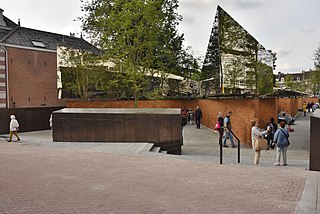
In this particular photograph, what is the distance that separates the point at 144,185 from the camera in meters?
7.72

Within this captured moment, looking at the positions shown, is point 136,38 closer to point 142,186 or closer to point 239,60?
point 239,60

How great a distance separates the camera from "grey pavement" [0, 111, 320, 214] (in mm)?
6117

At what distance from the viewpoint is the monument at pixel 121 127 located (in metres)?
14.4

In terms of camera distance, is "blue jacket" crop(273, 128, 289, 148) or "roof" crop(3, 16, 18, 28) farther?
"roof" crop(3, 16, 18, 28)

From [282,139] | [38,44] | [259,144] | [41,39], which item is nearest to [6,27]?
[41,39]

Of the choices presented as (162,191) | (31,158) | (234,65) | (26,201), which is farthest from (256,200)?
(234,65)

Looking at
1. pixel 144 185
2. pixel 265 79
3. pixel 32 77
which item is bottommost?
pixel 144 185

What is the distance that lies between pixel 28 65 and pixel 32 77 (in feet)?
3.75

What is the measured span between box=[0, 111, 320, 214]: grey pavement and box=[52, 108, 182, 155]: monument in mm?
2233

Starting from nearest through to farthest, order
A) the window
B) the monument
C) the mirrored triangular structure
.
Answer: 1. the monument
2. the mirrored triangular structure
3. the window

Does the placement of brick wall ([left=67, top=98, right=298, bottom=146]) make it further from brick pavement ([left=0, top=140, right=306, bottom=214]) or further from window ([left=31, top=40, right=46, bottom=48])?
window ([left=31, top=40, right=46, bottom=48])

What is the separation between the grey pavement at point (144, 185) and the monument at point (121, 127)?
2.23m

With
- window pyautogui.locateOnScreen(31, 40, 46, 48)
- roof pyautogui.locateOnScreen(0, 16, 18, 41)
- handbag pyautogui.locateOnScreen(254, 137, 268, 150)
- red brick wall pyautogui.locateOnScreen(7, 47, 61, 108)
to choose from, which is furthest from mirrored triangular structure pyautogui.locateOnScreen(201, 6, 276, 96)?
roof pyautogui.locateOnScreen(0, 16, 18, 41)

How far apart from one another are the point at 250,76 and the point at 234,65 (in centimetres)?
113
